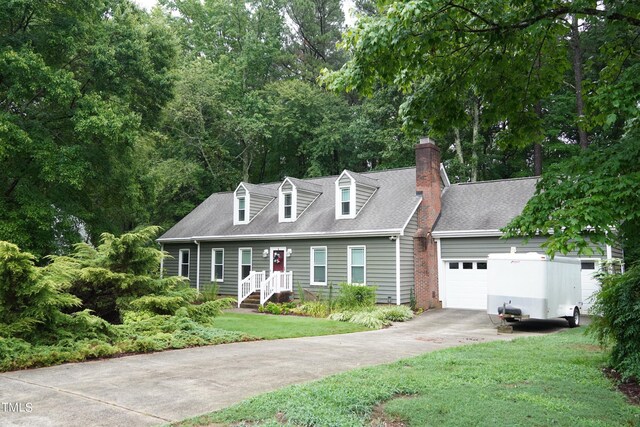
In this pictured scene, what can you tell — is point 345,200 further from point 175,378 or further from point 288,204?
point 175,378

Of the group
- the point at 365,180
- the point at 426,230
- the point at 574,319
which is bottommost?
the point at 574,319

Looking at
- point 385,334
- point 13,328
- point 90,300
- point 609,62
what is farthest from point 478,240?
point 13,328

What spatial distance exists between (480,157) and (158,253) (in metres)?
23.9

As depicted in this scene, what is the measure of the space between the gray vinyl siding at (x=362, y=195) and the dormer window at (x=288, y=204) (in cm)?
345

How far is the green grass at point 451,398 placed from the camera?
4.96m

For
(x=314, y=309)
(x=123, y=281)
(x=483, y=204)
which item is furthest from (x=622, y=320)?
(x=483, y=204)

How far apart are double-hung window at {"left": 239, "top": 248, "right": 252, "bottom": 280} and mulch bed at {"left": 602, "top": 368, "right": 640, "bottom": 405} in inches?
679

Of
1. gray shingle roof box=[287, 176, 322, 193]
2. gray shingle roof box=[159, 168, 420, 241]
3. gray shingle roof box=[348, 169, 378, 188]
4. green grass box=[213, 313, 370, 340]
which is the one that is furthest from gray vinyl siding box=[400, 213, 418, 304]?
gray shingle roof box=[287, 176, 322, 193]

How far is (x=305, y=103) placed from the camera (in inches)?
1396

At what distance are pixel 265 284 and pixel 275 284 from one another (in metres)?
0.57

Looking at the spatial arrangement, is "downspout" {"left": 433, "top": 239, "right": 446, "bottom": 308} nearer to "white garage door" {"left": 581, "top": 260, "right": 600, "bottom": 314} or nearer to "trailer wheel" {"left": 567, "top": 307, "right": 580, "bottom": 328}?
"white garage door" {"left": 581, "top": 260, "right": 600, "bottom": 314}

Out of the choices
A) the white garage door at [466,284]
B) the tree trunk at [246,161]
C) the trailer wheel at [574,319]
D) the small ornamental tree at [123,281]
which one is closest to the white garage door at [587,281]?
the trailer wheel at [574,319]

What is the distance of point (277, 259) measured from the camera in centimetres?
2220

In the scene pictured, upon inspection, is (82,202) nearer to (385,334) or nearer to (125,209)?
(125,209)
